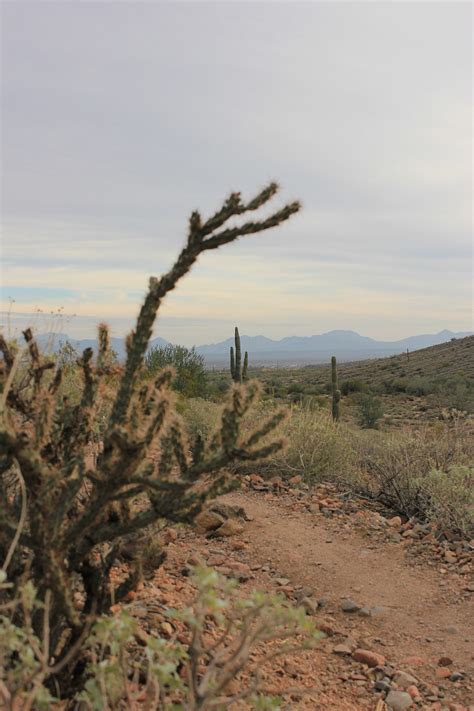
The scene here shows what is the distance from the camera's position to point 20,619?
10.6 feet

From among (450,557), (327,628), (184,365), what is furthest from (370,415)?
(327,628)

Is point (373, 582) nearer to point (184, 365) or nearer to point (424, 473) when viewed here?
point (424, 473)

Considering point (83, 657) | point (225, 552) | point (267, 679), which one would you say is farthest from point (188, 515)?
point (225, 552)

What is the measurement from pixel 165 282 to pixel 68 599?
150cm

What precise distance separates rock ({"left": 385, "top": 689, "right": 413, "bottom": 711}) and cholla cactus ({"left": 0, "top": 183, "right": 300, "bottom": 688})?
6.44ft

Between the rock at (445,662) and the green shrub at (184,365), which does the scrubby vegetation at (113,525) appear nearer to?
the rock at (445,662)

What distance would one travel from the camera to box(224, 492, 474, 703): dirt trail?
495cm

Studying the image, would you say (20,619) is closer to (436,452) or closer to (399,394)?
(436,452)

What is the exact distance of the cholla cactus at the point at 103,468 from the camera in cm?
288

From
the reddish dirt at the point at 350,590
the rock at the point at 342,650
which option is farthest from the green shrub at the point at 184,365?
the rock at the point at 342,650

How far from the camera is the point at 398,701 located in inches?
161

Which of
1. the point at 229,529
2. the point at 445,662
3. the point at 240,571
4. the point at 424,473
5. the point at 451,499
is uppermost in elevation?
the point at 424,473

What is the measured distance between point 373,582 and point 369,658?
1.49 meters

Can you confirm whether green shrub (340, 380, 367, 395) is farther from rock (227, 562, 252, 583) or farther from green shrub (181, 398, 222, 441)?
rock (227, 562, 252, 583)
